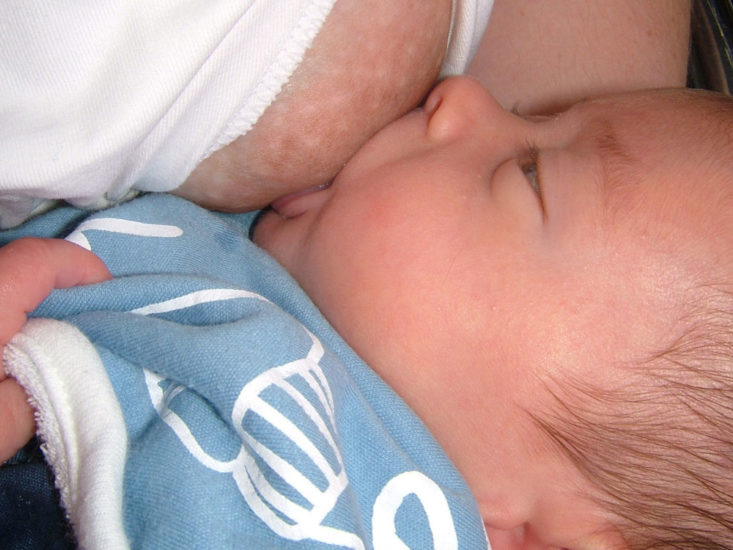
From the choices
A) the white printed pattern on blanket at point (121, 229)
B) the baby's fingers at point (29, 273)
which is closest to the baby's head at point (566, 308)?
the white printed pattern on blanket at point (121, 229)

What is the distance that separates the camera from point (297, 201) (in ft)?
2.88

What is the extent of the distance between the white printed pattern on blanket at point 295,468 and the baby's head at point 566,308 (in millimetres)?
102

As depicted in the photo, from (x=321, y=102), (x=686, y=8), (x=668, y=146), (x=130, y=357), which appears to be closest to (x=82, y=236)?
(x=130, y=357)

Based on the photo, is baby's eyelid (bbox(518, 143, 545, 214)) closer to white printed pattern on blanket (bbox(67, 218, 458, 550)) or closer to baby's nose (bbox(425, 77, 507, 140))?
baby's nose (bbox(425, 77, 507, 140))

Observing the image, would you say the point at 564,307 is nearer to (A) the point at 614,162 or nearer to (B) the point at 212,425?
(A) the point at 614,162

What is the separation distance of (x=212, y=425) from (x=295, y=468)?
11 centimetres

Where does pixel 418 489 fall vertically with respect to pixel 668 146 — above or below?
below

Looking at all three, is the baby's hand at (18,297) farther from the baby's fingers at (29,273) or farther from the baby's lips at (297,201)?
the baby's lips at (297,201)

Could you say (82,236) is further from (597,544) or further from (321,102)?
(597,544)

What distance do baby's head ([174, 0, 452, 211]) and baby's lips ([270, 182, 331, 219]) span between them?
0.06ft

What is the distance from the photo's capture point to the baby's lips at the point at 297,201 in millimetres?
872

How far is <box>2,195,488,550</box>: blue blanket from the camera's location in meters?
0.57

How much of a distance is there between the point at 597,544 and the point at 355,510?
1.09 ft

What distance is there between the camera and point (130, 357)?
625mm
